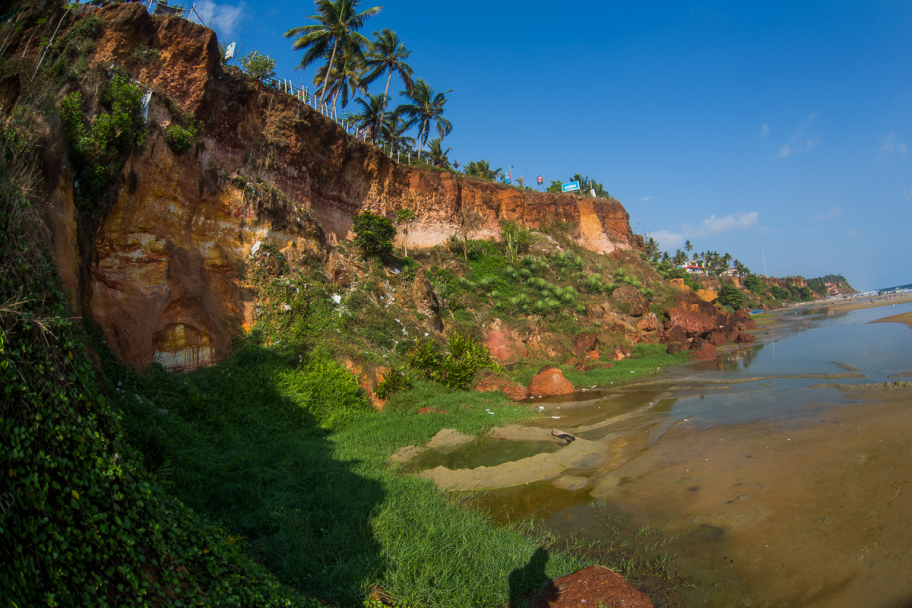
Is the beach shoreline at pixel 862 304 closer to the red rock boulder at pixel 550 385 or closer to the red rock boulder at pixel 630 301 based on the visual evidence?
the red rock boulder at pixel 630 301

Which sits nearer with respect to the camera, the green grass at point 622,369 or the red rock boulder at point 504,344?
the green grass at point 622,369

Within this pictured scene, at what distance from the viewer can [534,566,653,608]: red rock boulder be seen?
347cm

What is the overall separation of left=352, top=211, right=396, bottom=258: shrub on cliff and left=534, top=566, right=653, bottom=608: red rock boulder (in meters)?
15.6

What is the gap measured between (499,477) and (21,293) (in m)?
6.45

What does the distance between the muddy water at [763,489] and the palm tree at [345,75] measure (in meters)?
21.6

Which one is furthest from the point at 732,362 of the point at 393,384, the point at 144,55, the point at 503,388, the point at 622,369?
the point at 144,55

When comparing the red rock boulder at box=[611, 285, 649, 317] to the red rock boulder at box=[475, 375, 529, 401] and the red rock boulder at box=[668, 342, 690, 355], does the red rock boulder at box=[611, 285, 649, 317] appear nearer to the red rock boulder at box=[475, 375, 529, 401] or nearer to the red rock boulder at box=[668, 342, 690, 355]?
the red rock boulder at box=[668, 342, 690, 355]

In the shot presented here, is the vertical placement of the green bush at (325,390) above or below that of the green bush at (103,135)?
below

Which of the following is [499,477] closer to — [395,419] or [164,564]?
[395,419]

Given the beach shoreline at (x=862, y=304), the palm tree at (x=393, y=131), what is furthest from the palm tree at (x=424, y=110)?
the beach shoreline at (x=862, y=304)

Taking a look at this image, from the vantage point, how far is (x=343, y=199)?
64.5 feet

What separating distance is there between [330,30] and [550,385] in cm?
2109

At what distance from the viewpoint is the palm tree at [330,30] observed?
22734 mm

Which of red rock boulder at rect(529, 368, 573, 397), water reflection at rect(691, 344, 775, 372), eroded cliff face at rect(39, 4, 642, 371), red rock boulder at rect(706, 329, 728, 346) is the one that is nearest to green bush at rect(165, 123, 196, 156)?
eroded cliff face at rect(39, 4, 642, 371)
